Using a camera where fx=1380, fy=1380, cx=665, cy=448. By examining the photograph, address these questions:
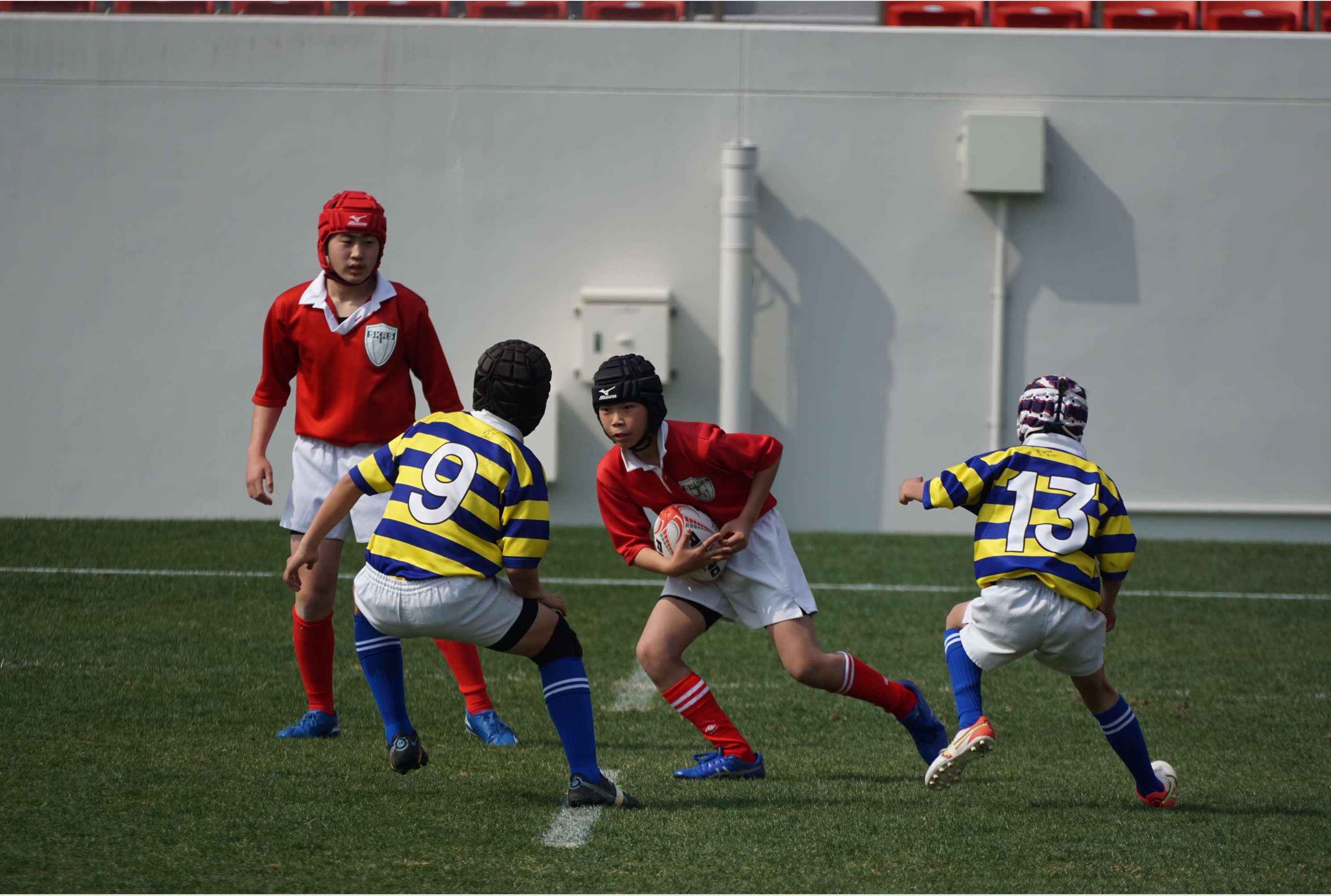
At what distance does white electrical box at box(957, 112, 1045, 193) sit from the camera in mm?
10422

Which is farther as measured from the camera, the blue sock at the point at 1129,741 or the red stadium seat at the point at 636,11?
the red stadium seat at the point at 636,11

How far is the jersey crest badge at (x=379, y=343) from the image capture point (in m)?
4.91

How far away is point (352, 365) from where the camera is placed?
4.91 m

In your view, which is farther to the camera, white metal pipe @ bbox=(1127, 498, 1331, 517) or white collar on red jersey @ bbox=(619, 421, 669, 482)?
white metal pipe @ bbox=(1127, 498, 1331, 517)

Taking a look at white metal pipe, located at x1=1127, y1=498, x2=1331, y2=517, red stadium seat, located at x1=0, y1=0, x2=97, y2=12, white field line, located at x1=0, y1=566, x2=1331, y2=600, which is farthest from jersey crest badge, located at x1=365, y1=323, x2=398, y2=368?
white metal pipe, located at x1=1127, y1=498, x2=1331, y2=517

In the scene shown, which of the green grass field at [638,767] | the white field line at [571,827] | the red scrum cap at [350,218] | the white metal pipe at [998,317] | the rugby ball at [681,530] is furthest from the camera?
the white metal pipe at [998,317]

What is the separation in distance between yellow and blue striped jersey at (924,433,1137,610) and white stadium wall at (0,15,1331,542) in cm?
676

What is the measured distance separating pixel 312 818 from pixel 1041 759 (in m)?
2.53

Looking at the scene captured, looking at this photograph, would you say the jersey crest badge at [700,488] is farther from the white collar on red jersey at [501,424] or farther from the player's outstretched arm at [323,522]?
the player's outstretched arm at [323,522]

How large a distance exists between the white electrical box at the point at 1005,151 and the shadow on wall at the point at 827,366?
45.4 inches

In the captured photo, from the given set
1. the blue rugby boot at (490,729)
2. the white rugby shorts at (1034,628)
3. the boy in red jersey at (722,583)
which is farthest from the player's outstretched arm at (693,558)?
the blue rugby boot at (490,729)

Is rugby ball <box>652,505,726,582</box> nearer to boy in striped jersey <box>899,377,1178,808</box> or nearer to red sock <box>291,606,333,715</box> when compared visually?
boy in striped jersey <box>899,377,1178,808</box>

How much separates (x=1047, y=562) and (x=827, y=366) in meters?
6.94

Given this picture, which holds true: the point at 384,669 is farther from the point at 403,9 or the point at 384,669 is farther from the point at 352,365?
the point at 403,9
